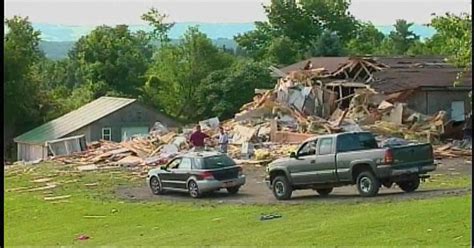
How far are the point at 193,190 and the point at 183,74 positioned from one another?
22280 millimetres

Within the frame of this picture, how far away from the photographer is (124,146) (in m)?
26.9

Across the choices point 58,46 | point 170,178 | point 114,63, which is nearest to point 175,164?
point 170,178

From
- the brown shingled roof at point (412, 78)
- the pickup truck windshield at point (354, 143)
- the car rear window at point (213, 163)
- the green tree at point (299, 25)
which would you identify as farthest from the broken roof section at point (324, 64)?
the pickup truck windshield at point (354, 143)

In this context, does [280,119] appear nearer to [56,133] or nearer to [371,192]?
[56,133]

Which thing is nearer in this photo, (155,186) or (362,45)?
(155,186)

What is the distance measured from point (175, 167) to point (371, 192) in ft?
14.5

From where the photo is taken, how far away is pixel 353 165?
13.8m

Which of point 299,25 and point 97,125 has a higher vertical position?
point 299,25

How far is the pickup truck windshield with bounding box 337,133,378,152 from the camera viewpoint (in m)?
13.9

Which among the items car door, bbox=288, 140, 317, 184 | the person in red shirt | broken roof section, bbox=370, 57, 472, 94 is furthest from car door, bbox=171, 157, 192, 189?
broken roof section, bbox=370, 57, 472, 94

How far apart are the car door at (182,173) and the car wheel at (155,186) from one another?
405mm

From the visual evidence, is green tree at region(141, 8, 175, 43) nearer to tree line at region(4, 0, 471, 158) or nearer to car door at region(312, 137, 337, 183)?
tree line at region(4, 0, 471, 158)

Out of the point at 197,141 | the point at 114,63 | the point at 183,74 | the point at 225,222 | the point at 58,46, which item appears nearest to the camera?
the point at 58,46

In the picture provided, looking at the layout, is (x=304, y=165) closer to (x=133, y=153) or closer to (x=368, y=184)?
(x=368, y=184)
